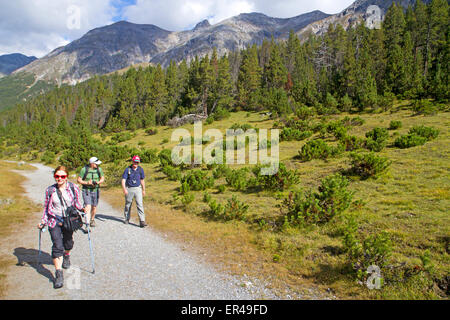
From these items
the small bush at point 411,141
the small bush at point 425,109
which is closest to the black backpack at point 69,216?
the small bush at point 411,141

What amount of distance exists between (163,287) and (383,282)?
13.1 feet

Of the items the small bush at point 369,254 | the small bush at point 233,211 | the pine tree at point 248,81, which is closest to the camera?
the small bush at point 369,254

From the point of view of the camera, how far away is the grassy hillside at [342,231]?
4.57 m

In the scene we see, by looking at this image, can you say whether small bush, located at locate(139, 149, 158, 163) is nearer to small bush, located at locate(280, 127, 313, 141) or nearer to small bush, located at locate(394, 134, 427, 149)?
small bush, located at locate(280, 127, 313, 141)

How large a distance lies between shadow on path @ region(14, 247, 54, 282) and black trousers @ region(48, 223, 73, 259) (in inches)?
21.7

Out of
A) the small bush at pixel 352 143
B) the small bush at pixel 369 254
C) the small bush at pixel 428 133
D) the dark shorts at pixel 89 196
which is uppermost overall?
the small bush at pixel 428 133

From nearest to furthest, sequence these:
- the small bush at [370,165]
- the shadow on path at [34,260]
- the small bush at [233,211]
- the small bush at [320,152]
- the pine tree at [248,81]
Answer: the shadow on path at [34,260]
the small bush at [233,211]
the small bush at [370,165]
the small bush at [320,152]
the pine tree at [248,81]

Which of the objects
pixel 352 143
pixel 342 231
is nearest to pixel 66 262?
pixel 342 231

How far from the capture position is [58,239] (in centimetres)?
478

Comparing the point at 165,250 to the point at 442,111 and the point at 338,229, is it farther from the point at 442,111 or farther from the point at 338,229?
the point at 442,111

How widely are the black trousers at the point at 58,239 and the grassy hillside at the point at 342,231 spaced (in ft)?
9.99

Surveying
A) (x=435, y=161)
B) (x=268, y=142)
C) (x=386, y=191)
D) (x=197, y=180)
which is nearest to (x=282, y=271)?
(x=386, y=191)

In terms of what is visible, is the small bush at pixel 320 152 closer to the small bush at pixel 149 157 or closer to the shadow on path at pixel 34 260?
the shadow on path at pixel 34 260
